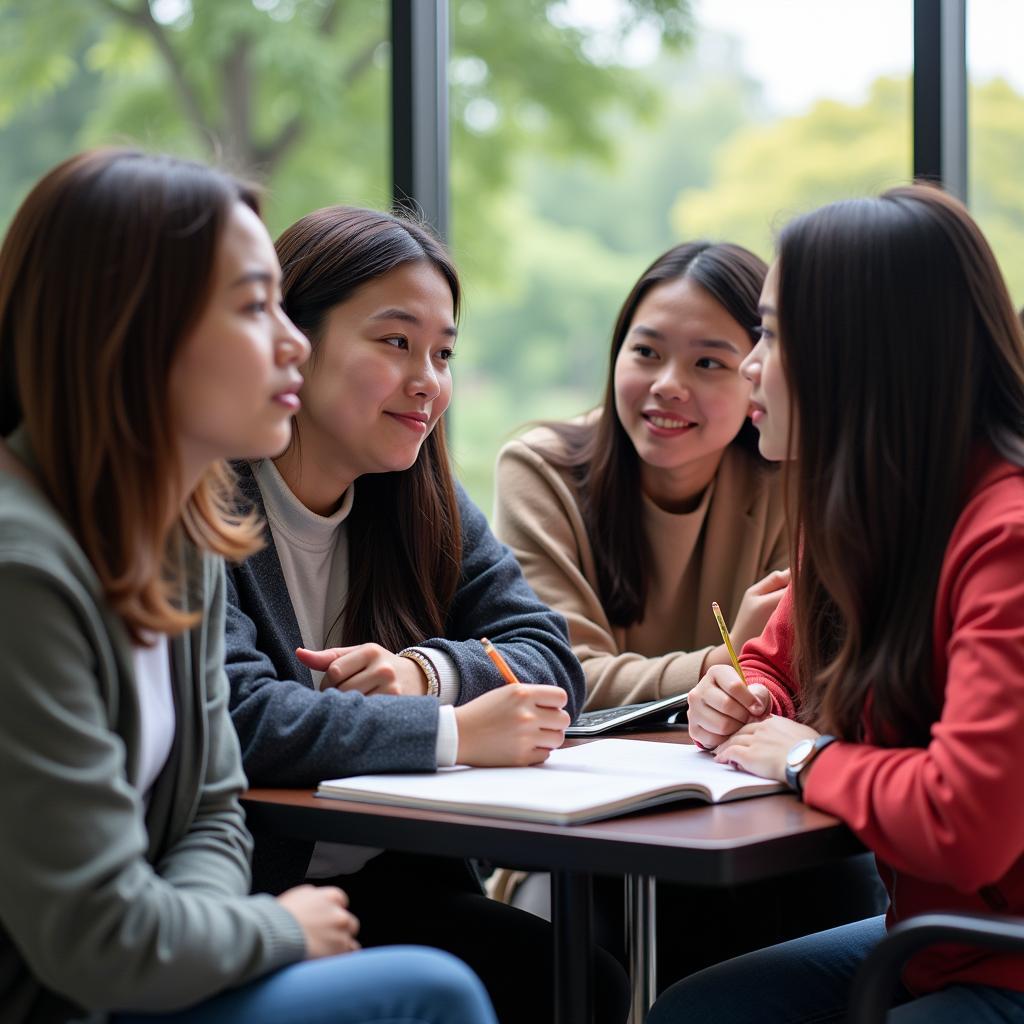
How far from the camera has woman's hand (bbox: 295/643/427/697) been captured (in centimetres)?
160

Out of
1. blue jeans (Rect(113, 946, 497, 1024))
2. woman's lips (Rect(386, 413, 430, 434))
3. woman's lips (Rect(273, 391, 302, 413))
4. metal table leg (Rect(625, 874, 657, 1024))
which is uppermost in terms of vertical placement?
woman's lips (Rect(273, 391, 302, 413))

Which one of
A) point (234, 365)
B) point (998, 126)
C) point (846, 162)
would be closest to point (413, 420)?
point (234, 365)

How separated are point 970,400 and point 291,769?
0.80 metres

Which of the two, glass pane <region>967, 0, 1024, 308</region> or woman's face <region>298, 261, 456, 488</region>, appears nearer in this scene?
woman's face <region>298, 261, 456, 488</region>

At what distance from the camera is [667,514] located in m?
2.41

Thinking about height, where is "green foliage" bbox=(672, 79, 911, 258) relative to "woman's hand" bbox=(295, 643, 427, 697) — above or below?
above

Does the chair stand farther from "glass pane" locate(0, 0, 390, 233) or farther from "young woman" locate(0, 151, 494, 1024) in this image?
"glass pane" locate(0, 0, 390, 233)

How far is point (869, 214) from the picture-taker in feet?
4.60

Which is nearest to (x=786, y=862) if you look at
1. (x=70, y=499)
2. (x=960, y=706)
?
(x=960, y=706)

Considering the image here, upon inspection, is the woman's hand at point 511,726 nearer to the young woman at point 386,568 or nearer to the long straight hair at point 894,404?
the young woman at point 386,568

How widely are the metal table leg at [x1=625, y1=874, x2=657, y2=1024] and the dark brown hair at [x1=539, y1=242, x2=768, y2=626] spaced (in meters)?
0.78

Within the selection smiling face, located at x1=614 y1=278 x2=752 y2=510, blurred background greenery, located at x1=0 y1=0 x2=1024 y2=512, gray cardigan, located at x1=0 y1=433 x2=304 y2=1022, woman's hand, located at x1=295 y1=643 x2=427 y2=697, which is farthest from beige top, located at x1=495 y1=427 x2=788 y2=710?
blurred background greenery, located at x1=0 y1=0 x2=1024 y2=512

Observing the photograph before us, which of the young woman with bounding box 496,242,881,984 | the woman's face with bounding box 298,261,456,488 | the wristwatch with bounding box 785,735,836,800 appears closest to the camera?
the wristwatch with bounding box 785,735,836,800

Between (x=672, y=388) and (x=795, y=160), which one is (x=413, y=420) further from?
(x=795, y=160)
